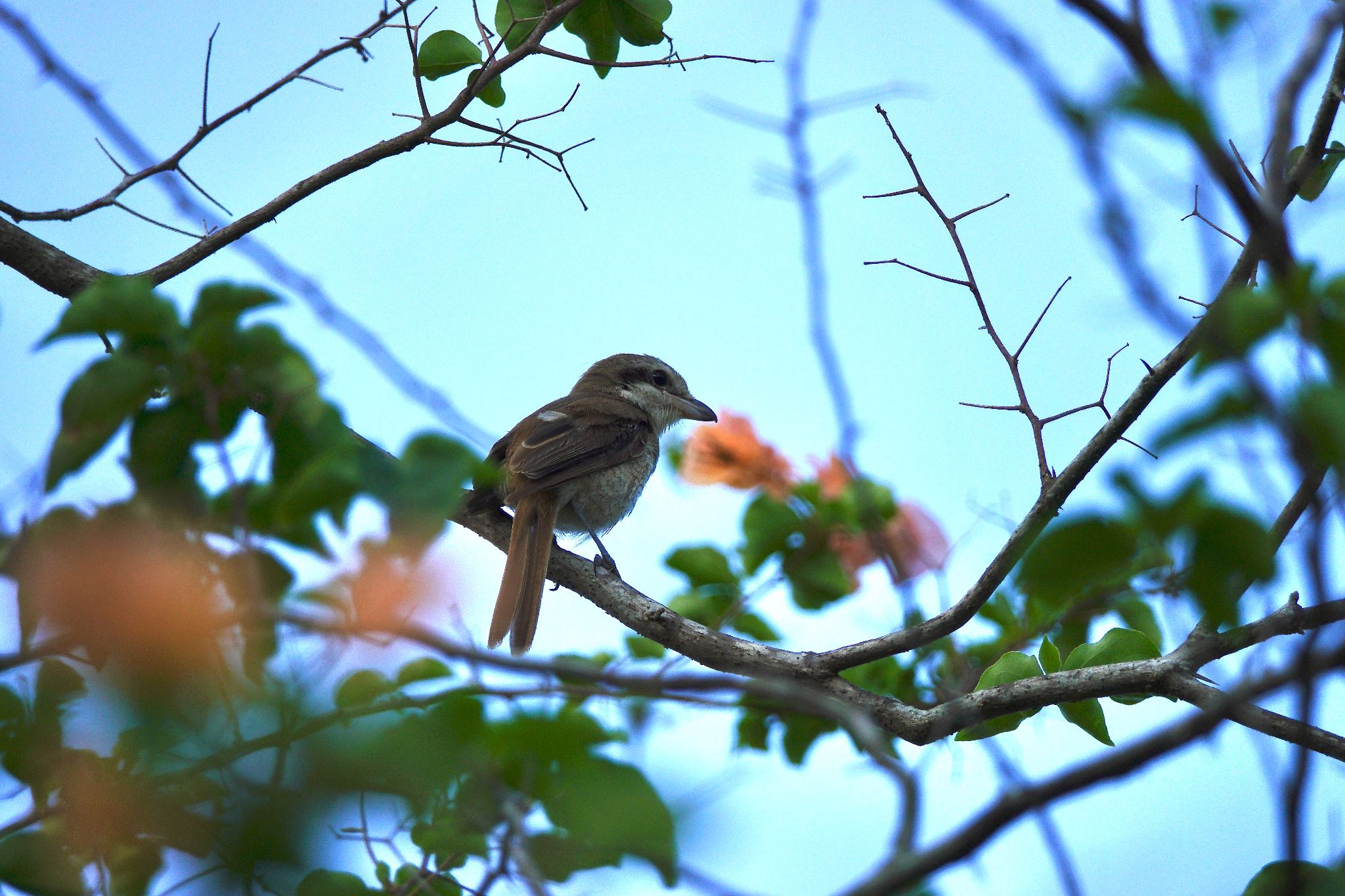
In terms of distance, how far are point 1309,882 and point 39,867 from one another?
175 cm

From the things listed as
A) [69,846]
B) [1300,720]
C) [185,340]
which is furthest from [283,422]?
[1300,720]

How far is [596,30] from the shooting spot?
429cm

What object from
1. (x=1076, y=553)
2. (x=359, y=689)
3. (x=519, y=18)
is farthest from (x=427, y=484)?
(x=519, y=18)

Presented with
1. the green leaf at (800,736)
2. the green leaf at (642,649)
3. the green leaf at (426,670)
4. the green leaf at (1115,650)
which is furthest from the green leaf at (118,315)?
the green leaf at (800,736)

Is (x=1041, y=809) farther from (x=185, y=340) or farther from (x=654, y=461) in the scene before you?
(x=654, y=461)

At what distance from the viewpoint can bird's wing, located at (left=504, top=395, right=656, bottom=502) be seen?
5.79 m

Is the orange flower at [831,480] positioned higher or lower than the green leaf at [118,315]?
higher

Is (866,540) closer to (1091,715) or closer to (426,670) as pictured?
(1091,715)

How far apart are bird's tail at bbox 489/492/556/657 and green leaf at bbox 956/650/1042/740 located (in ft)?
6.82

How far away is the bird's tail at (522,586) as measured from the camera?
16.5 ft

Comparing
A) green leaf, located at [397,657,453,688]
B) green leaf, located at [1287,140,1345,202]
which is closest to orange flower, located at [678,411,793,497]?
green leaf, located at [1287,140,1345,202]

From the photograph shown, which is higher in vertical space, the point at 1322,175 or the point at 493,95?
the point at 493,95

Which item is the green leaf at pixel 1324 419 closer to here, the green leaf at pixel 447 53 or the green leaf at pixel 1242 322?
the green leaf at pixel 1242 322

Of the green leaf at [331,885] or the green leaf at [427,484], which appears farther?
the green leaf at [331,885]
